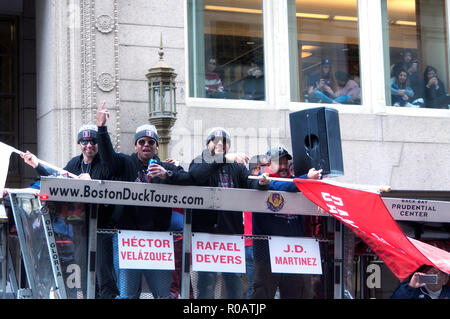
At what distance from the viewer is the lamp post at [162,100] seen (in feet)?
40.6

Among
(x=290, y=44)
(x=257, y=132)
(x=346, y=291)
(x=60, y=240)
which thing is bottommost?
(x=346, y=291)

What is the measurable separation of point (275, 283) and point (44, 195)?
2.23 metres

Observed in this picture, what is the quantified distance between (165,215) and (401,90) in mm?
8984

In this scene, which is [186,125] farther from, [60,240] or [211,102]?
[60,240]

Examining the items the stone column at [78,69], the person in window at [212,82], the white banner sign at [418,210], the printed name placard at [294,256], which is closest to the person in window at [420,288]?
the white banner sign at [418,210]

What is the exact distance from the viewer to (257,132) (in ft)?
44.5

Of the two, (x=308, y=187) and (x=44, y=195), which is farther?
(x=308, y=187)

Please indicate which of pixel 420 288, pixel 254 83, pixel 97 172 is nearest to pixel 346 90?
pixel 254 83

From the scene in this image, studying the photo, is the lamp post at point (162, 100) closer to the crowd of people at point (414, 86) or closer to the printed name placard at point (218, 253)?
the crowd of people at point (414, 86)

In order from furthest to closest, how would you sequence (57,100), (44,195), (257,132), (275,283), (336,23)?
1. (336,23)
2. (257,132)
3. (57,100)
4. (275,283)
5. (44,195)

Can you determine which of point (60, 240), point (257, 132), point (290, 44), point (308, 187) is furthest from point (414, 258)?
point (290, 44)

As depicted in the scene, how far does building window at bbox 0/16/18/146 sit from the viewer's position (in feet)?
51.1

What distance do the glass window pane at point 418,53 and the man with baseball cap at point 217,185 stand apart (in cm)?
787

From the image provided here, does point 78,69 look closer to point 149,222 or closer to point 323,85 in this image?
point 323,85
